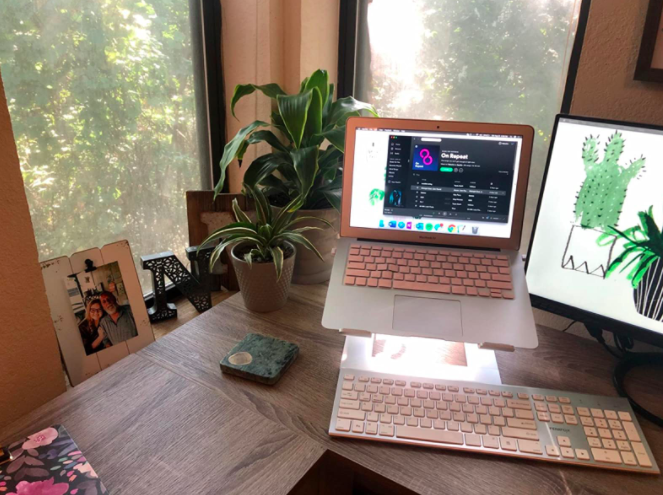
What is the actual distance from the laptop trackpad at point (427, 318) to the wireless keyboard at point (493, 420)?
0.09 m

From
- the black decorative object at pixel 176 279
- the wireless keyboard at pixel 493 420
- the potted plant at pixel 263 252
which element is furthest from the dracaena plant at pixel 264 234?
the wireless keyboard at pixel 493 420

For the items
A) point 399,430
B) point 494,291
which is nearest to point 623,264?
point 494,291

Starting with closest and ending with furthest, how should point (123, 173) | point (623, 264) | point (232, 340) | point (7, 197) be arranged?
1. point (7, 197)
2. point (623, 264)
3. point (232, 340)
4. point (123, 173)

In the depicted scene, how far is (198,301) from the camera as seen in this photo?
4.22ft

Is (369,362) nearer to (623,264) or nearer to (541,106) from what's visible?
(623,264)

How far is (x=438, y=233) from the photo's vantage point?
1.08 m

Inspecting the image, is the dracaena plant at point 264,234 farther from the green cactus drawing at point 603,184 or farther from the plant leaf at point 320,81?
the green cactus drawing at point 603,184

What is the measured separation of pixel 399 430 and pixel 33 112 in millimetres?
936

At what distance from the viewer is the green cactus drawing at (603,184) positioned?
92cm

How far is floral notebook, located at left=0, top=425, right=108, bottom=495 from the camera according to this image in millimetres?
692

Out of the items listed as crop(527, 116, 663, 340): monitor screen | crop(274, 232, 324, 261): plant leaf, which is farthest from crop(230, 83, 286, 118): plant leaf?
crop(527, 116, 663, 340): monitor screen

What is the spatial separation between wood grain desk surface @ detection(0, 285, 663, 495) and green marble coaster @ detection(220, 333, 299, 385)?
0.02 m

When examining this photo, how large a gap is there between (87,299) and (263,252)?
377mm

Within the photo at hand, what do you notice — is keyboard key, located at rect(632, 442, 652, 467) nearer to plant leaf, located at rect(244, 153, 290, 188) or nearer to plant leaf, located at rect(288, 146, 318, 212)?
plant leaf, located at rect(288, 146, 318, 212)
